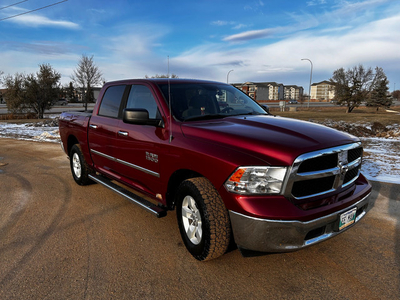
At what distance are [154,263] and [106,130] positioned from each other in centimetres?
220

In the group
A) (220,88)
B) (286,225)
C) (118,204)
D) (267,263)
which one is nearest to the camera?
(286,225)

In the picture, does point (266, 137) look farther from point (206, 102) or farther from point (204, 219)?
point (206, 102)

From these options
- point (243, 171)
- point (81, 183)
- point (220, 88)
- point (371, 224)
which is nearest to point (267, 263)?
point (243, 171)

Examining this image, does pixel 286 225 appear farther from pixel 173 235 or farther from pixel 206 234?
pixel 173 235

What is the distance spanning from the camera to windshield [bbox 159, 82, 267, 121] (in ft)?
11.7

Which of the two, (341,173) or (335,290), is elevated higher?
(341,173)

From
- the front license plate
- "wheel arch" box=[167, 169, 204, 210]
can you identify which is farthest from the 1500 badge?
the front license plate

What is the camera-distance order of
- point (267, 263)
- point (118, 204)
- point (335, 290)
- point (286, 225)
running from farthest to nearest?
1. point (118, 204)
2. point (267, 263)
3. point (335, 290)
4. point (286, 225)

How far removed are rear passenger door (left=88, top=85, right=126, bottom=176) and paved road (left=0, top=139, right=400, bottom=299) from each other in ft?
2.35

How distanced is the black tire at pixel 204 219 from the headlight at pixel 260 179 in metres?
0.34

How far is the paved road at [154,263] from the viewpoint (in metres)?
2.57

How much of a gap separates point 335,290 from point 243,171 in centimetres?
129

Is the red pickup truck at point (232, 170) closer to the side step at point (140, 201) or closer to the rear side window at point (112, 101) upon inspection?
the side step at point (140, 201)

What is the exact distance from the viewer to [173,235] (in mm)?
3611
